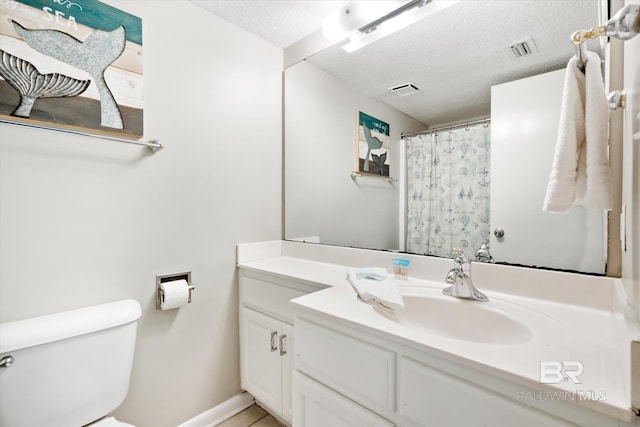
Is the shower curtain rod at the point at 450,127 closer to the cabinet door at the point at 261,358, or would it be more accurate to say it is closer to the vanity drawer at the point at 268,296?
the vanity drawer at the point at 268,296

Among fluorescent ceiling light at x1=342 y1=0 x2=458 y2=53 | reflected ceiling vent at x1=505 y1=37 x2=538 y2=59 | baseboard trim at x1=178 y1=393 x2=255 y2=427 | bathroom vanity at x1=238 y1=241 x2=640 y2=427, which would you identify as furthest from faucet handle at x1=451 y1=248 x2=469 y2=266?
baseboard trim at x1=178 y1=393 x2=255 y2=427

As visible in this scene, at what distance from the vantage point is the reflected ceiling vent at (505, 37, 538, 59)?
105 cm

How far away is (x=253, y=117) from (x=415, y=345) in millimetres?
1534

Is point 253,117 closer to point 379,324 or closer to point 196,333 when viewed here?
point 196,333

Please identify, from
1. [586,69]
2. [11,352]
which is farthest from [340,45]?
[11,352]

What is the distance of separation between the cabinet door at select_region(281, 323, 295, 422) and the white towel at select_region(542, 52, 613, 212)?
1.14 meters

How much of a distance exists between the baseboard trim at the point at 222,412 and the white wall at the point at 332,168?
987 millimetres

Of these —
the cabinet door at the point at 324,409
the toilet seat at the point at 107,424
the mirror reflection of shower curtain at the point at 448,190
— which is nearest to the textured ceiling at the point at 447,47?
the mirror reflection of shower curtain at the point at 448,190

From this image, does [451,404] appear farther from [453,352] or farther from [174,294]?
[174,294]

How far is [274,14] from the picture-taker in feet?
5.18

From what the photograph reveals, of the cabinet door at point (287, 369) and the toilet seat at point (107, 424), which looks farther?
the cabinet door at point (287, 369)

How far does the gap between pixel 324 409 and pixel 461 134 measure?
1.16 metres

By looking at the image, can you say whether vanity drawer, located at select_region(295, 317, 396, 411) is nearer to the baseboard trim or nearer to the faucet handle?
the faucet handle

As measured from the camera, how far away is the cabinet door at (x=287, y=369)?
1362mm
